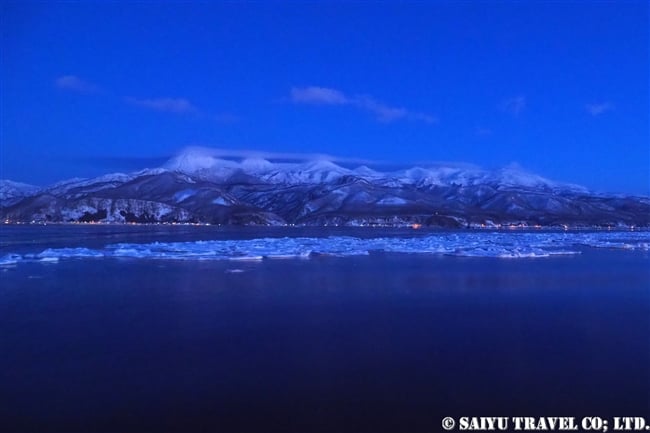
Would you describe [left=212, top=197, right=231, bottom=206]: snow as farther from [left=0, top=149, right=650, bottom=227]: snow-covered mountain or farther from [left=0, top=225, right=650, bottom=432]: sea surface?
[left=0, top=225, right=650, bottom=432]: sea surface

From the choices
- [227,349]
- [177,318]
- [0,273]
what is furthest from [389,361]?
[0,273]

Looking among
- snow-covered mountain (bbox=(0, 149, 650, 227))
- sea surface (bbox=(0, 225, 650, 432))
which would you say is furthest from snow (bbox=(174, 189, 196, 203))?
sea surface (bbox=(0, 225, 650, 432))

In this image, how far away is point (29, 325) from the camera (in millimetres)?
10734

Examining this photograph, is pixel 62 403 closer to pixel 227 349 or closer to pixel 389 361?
pixel 227 349

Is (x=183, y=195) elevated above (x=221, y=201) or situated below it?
above

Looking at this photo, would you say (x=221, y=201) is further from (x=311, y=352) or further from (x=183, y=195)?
(x=311, y=352)

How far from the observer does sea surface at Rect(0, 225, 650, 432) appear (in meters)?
6.41

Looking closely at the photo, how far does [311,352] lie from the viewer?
8.84 metres

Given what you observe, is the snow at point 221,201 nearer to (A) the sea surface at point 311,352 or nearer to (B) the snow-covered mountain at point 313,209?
(B) the snow-covered mountain at point 313,209

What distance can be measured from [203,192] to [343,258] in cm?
15170

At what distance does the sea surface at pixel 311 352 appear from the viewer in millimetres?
6410

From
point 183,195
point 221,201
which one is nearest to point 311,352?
point 221,201

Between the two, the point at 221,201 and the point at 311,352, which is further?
the point at 221,201

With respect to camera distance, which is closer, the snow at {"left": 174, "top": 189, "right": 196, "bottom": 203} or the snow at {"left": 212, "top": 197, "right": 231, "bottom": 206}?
the snow at {"left": 212, "top": 197, "right": 231, "bottom": 206}
